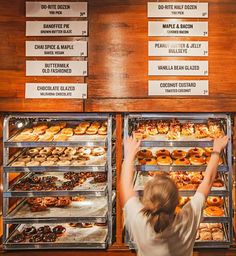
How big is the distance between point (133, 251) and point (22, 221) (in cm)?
112

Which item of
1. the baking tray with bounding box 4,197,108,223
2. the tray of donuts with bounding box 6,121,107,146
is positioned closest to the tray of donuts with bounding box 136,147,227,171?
the tray of donuts with bounding box 6,121,107,146

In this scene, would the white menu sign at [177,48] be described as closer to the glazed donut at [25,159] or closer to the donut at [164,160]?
the donut at [164,160]

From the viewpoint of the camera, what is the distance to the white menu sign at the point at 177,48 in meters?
3.47

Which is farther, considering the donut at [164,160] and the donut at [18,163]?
the donut at [164,160]

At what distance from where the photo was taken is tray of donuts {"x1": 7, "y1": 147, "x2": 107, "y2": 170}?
3.62 m

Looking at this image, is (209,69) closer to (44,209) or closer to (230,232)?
(230,232)

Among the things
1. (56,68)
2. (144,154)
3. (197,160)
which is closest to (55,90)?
(56,68)

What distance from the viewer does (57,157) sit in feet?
12.9

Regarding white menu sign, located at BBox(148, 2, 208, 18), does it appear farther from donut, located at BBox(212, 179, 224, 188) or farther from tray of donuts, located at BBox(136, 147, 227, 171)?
donut, located at BBox(212, 179, 224, 188)

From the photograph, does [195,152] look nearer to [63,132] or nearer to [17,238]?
[63,132]

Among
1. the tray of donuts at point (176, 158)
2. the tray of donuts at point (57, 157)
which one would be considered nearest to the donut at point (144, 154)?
the tray of donuts at point (176, 158)

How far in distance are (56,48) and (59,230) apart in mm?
1845

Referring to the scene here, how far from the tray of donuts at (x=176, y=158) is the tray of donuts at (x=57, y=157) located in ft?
1.51

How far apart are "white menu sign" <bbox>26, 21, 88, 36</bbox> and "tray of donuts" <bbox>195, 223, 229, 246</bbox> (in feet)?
7.56
